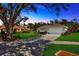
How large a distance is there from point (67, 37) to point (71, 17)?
0.15 m

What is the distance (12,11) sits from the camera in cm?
250

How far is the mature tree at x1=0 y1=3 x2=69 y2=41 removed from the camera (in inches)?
97.2

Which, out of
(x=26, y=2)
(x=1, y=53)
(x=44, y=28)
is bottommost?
(x=1, y=53)

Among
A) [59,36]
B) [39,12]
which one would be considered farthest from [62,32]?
[39,12]

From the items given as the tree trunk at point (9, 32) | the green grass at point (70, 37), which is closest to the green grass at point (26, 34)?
the tree trunk at point (9, 32)

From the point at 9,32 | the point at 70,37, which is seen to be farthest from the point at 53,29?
the point at 9,32

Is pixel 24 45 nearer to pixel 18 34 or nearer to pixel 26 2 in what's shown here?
pixel 18 34

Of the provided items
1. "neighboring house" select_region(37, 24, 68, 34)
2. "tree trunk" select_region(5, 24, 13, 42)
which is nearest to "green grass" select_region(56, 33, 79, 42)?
"neighboring house" select_region(37, 24, 68, 34)

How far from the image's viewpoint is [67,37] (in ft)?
8.13

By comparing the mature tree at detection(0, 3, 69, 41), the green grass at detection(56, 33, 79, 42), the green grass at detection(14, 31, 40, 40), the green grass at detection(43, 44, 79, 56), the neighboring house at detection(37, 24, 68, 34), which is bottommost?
the green grass at detection(43, 44, 79, 56)

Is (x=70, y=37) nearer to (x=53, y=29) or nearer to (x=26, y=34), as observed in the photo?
(x=53, y=29)

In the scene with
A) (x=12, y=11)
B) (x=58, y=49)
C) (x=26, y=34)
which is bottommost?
(x=58, y=49)

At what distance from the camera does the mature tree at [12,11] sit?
2469 mm

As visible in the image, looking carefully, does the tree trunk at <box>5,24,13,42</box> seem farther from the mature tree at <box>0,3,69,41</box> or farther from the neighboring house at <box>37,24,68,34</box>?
the neighboring house at <box>37,24,68,34</box>
